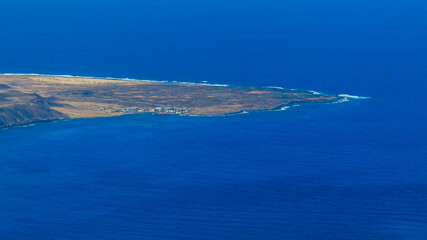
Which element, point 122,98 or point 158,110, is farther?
point 122,98

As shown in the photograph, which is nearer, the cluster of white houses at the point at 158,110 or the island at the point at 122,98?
the island at the point at 122,98

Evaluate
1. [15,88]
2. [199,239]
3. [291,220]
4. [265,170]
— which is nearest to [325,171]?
[265,170]

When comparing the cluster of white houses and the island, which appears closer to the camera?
the island

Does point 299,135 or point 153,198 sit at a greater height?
point 299,135

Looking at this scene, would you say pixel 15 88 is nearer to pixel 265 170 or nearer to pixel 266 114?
pixel 266 114

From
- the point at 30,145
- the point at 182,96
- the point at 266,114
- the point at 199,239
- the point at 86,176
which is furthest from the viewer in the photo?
the point at 182,96

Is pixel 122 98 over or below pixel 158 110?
over

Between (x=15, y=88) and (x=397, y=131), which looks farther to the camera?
(x=15, y=88)

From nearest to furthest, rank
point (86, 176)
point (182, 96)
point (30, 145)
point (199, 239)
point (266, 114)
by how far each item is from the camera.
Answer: point (199, 239) < point (86, 176) < point (30, 145) < point (266, 114) < point (182, 96)
